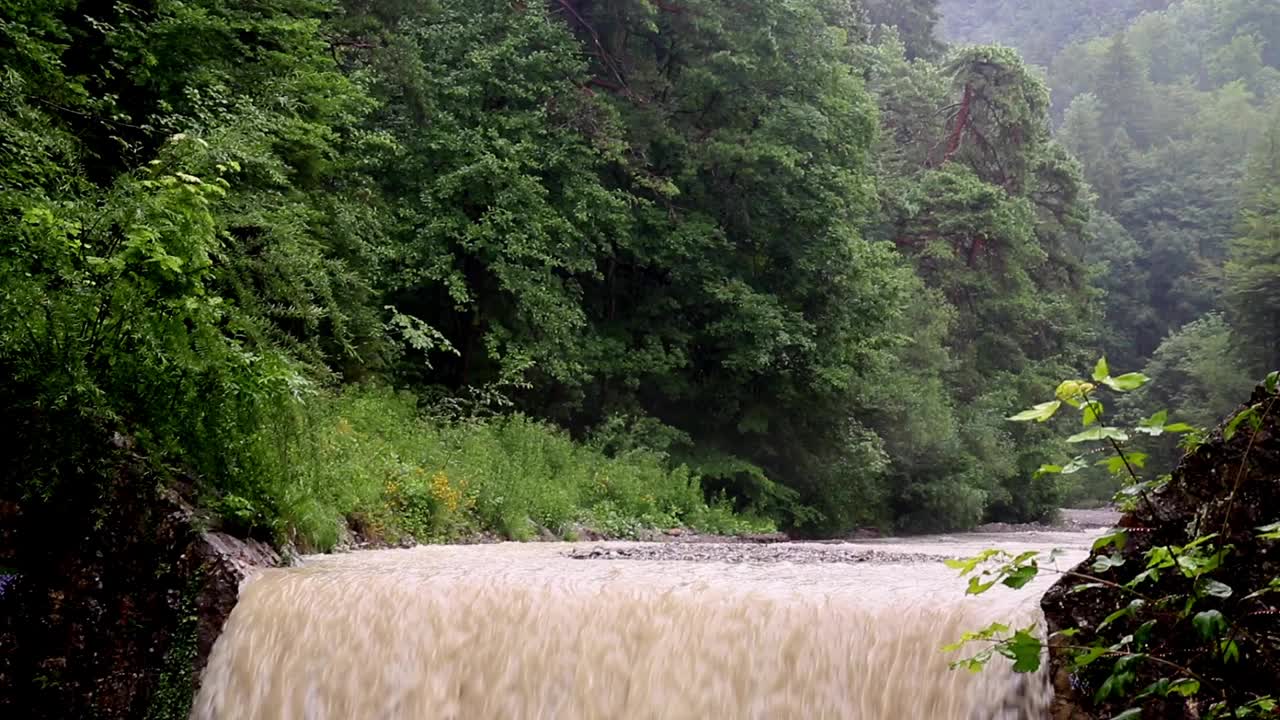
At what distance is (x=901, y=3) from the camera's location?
44469mm

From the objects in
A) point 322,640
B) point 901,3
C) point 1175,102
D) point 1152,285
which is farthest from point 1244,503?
point 1175,102

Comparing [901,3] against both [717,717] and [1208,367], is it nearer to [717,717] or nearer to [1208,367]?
[1208,367]

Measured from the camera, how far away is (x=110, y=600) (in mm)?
6059

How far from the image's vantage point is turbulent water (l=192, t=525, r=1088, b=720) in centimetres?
511

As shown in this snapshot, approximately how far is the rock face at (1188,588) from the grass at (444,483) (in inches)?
194

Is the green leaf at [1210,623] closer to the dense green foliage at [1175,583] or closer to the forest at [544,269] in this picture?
the dense green foliage at [1175,583]

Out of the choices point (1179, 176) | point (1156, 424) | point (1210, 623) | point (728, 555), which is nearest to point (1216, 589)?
point (1210, 623)

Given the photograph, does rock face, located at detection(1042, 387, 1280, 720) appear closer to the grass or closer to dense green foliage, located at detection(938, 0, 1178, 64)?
the grass

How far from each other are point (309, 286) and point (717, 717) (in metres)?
6.98

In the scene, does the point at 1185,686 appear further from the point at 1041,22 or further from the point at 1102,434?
the point at 1041,22

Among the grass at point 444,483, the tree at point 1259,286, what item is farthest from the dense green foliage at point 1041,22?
the grass at point 444,483

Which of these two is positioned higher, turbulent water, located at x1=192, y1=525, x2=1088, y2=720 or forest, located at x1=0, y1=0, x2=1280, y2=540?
forest, located at x1=0, y1=0, x2=1280, y2=540

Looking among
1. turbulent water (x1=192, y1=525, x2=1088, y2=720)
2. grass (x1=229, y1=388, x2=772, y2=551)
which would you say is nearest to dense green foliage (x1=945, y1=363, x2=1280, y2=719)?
turbulent water (x1=192, y1=525, x2=1088, y2=720)

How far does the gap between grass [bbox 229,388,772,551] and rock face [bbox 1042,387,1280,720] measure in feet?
16.1
